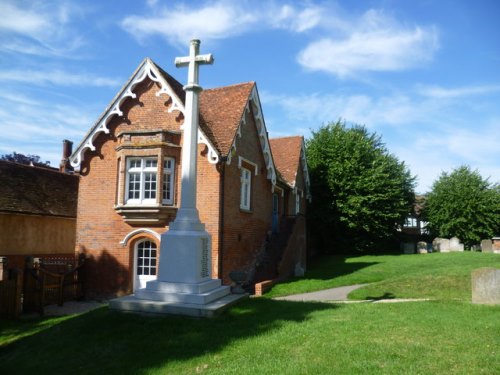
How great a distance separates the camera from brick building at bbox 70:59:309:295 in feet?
50.4

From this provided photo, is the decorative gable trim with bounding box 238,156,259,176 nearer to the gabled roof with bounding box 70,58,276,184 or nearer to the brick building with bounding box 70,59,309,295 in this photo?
the brick building with bounding box 70,59,309,295

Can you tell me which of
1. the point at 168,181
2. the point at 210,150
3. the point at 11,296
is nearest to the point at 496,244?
the point at 210,150

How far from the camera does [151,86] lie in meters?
16.7

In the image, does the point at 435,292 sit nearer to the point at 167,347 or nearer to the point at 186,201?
the point at 186,201

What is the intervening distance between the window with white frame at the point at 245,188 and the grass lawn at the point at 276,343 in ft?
27.2

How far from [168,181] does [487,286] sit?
11090 millimetres

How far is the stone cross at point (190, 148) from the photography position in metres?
9.47

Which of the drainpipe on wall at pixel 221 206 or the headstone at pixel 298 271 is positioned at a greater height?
the drainpipe on wall at pixel 221 206

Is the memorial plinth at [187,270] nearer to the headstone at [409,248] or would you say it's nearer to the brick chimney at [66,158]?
the brick chimney at [66,158]

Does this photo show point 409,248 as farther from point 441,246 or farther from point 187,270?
point 187,270

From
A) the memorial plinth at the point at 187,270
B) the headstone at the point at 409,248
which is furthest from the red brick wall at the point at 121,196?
the headstone at the point at 409,248

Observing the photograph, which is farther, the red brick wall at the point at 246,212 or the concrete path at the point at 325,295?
the red brick wall at the point at 246,212

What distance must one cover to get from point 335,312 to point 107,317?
4.97 meters

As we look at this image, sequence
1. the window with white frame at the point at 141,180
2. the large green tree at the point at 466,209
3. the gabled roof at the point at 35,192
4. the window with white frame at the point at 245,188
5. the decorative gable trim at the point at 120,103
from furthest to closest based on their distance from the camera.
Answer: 1. the large green tree at the point at 466,209
2. the gabled roof at the point at 35,192
3. the window with white frame at the point at 245,188
4. the decorative gable trim at the point at 120,103
5. the window with white frame at the point at 141,180
